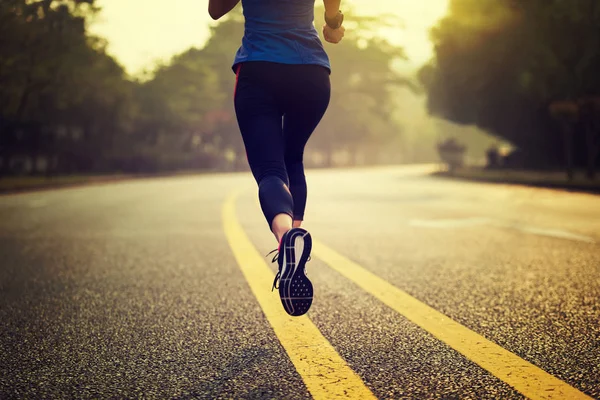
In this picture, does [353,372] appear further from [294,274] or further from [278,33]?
[278,33]

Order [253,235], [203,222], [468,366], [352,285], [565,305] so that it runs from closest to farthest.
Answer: [468,366] < [565,305] < [352,285] < [253,235] < [203,222]

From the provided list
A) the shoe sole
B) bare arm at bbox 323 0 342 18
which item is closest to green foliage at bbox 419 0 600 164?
bare arm at bbox 323 0 342 18

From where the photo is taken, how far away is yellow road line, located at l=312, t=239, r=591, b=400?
2334 millimetres

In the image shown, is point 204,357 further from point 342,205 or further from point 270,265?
point 342,205

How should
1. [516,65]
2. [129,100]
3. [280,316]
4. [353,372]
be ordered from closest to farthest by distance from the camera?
1. [353,372]
2. [280,316]
3. [516,65]
4. [129,100]

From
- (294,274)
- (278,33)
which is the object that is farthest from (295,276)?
(278,33)

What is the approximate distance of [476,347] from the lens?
286 cm

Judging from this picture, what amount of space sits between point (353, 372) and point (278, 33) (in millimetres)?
1546

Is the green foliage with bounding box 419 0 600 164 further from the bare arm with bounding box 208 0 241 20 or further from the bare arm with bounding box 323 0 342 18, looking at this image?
the bare arm with bounding box 208 0 241 20

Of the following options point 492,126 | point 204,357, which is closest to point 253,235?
point 204,357

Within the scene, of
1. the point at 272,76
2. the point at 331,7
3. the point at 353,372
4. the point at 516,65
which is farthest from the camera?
the point at 516,65

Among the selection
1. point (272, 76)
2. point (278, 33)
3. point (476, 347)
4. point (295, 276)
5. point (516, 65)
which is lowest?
point (476, 347)

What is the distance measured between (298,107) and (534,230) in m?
5.47

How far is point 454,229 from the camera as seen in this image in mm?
8070
